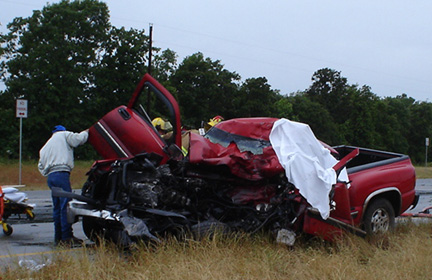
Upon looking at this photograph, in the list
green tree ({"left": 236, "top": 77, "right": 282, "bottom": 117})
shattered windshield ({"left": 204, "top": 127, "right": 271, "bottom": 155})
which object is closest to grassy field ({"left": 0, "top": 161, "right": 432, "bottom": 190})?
shattered windshield ({"left": 204, "top": 127, "right": 271, "bottom": 155})

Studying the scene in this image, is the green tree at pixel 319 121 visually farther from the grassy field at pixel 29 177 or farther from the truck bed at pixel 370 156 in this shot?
the truck bed at pixel 370 156

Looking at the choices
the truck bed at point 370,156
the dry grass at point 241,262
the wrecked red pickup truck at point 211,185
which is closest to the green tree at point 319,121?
the truck bed at point 370,156

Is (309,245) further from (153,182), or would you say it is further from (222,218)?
(153,182)

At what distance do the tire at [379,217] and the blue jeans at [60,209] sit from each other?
388cm

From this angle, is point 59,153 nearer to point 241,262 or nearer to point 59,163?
point 59,163

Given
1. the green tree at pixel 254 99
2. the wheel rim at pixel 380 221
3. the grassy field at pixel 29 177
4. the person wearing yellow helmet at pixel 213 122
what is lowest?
the grassy field at pixel 29 177

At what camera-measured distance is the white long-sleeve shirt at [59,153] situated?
7.29 metres

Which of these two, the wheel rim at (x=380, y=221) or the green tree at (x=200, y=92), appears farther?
the green tree at (x=200, y=92)

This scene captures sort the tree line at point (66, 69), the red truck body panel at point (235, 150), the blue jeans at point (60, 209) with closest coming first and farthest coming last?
the red truck body panel at point (235, 150) → the blue jeans at point (60, 209) → the tree line at point (66, 69)

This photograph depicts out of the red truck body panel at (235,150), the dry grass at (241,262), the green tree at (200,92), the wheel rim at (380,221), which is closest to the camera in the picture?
the dry grass at (241,262)

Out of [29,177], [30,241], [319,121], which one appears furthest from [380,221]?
[319,121]

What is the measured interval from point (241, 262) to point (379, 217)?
8.56ft

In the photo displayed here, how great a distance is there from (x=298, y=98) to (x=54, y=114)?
134ft

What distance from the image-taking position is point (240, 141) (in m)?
7.10
